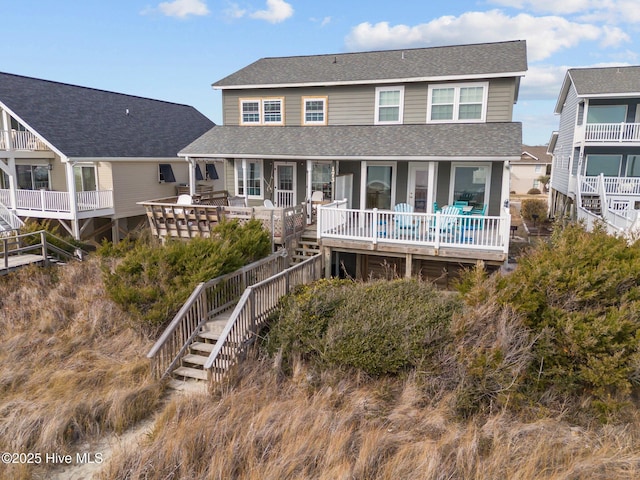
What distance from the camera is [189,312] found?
27.3ft

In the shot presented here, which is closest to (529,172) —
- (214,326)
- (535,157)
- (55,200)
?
(535,157)

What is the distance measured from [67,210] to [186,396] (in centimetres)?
1304

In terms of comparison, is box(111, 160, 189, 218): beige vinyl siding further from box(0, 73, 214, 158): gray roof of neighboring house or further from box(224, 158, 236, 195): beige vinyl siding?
box(224, 158, 236, 195): beige vinyl siding

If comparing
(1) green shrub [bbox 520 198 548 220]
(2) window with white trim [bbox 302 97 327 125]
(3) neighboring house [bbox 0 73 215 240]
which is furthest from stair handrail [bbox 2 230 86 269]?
(1) green shrub [bbox 520 198 548 220]

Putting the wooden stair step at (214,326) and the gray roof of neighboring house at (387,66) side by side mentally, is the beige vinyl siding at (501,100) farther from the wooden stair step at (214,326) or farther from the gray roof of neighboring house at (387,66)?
the wooden stair step at (214,326)

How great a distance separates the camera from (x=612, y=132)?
20.7 metres

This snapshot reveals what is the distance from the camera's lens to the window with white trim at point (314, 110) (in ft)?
53.3

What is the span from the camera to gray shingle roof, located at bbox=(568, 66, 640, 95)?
20.8 meters

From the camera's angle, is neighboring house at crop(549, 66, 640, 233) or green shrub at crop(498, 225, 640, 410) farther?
neighboring house at crop(549, 66, 640, 233)

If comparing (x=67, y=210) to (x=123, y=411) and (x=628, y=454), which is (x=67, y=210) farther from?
(x=628, y=454)

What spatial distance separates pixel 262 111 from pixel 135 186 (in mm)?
7173

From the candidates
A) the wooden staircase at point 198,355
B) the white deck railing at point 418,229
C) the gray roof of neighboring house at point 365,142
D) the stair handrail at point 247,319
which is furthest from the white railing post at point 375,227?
the wooden staircase at point 198,355

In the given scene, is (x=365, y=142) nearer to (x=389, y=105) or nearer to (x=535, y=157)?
(x=389, y=105)

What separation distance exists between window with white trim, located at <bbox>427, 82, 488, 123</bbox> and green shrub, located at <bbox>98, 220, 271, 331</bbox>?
9189mm
